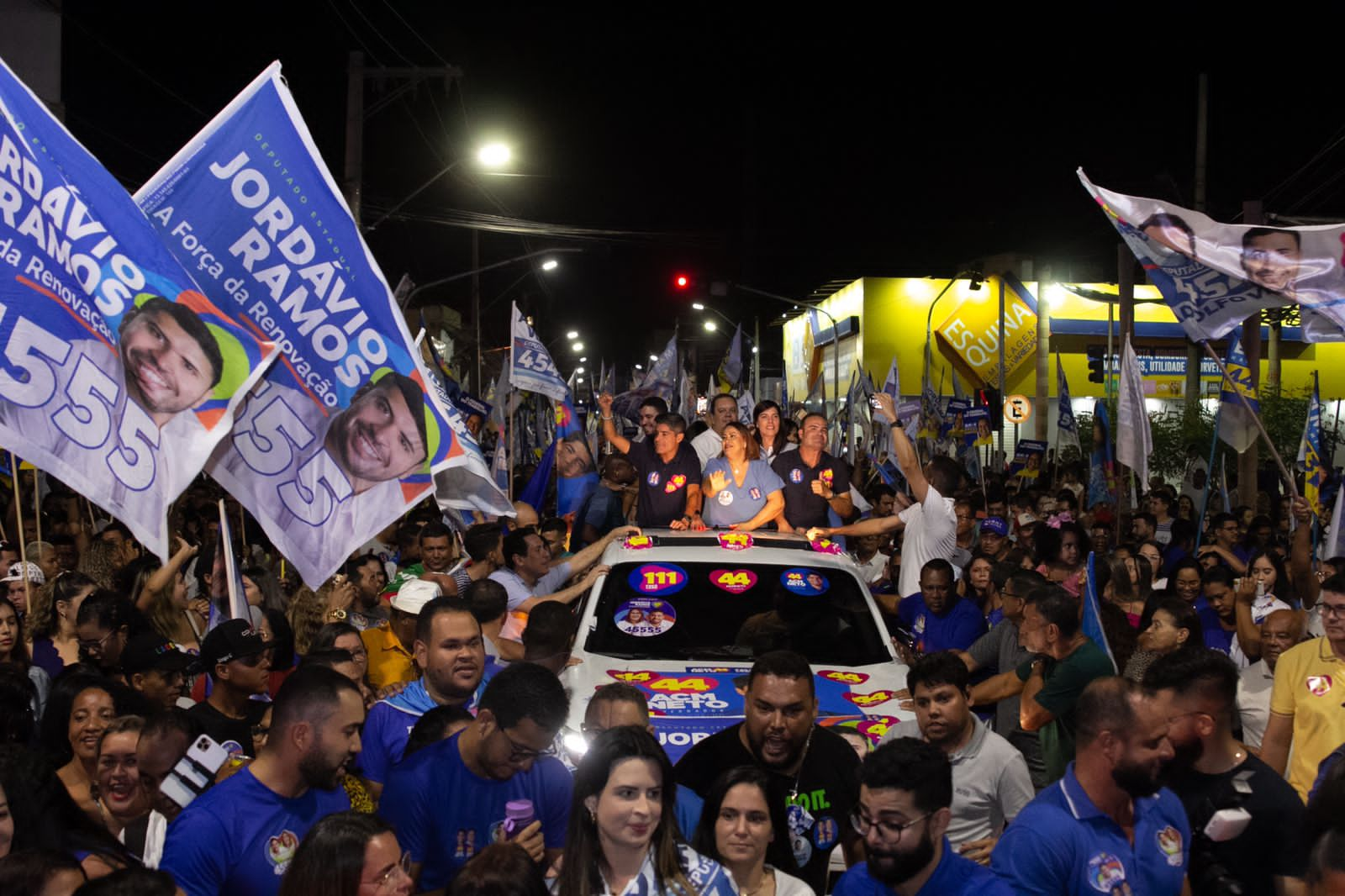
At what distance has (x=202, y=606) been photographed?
8883mm

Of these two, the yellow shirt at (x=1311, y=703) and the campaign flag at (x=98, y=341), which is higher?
the campaign flag at (x=98, y=341)

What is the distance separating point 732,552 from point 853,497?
3676 mm

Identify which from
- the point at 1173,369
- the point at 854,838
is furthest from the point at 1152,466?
the point at 854,838

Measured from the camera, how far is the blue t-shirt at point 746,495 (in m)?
9.85

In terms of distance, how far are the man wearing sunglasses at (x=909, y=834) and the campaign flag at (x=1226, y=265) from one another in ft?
17.1

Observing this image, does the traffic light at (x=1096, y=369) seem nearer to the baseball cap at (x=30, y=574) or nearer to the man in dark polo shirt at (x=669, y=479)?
the man in dark polo shirt at (x=669, y=479)

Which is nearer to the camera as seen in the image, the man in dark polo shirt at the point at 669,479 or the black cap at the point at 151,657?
the black cap at the point at 151,657

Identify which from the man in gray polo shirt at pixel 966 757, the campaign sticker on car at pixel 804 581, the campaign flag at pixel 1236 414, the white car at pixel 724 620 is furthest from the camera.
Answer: the campaign flag at pixel 1236 414

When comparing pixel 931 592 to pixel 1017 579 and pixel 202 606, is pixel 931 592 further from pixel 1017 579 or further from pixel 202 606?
pixel 202 606

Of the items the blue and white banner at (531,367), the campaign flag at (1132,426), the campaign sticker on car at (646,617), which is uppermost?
the blue and white banner at (531,367)

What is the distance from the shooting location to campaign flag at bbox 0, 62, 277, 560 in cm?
491

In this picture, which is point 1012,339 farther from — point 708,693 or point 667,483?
point 708,693

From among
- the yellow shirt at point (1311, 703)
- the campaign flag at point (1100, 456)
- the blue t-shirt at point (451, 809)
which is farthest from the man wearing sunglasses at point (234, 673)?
the campaign flag at point (1100, 456)

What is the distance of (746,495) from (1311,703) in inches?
183
